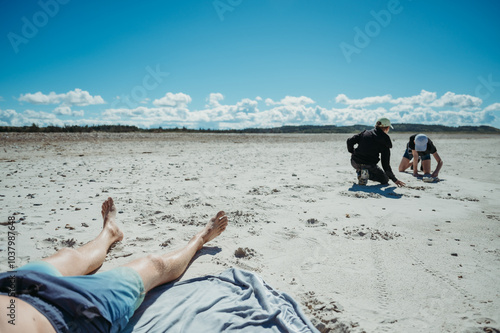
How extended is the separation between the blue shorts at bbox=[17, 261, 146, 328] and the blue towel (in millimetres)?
268

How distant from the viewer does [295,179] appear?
7758mm

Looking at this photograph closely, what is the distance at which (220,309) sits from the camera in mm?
2322

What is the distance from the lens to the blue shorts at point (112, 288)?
1742mm

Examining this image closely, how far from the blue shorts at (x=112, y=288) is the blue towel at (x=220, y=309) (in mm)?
268

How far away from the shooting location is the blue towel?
7.04ft

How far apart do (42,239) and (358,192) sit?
5.95 metres

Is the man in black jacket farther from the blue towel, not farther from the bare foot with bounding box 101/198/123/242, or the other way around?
the bare foot with bounding box 101/198/123/242

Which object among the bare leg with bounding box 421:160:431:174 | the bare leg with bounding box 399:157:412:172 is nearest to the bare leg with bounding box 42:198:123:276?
the bare leg with bounding box 421:160:431:174

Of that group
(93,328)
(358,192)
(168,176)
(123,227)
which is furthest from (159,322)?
(168,176)

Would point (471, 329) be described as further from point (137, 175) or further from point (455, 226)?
point (137, 175)

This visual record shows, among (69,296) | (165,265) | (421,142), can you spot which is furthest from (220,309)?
(421,142)

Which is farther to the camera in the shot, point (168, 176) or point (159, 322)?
point (168, 176)

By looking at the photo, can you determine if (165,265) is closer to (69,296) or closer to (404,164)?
(69,296)

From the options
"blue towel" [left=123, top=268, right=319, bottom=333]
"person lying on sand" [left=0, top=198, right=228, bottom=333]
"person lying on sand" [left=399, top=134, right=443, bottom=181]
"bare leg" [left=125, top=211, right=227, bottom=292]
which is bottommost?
"blue towel" [left=123, top=268, right=319, bottom=333]
